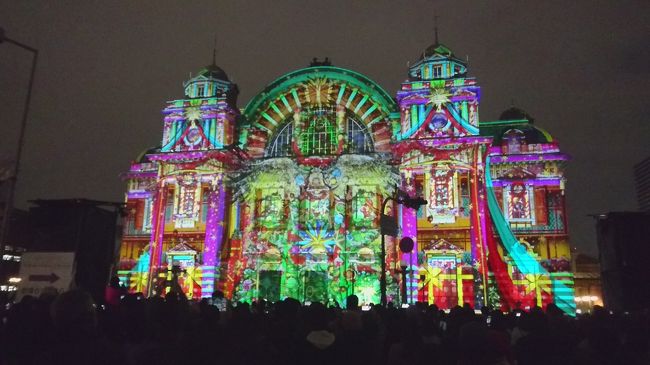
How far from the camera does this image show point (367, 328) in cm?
704

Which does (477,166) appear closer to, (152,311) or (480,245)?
(480,245)

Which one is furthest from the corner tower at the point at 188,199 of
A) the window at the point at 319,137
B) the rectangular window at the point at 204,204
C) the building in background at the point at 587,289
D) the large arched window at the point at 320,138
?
the building in background at the point at 587,289

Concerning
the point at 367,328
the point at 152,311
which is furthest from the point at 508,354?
the point at 152,311

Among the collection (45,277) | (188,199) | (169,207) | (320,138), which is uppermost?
(320,138)

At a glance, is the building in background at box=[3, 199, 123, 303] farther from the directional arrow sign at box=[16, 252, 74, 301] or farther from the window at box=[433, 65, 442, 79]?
the window at box=[433, 65, 442, 79]

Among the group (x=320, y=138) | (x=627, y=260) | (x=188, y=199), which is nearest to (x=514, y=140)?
(x=320, y=138)

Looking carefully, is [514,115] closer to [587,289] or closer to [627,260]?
[587,289]

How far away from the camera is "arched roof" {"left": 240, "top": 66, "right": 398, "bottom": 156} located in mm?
40438

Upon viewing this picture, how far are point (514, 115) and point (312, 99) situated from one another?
1704cm

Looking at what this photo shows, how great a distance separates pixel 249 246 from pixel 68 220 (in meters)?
22.5

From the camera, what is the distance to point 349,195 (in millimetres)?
39156

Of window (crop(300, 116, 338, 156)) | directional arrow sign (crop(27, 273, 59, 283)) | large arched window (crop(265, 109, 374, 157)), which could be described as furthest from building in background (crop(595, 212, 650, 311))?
window (crop(300, 116, 338, 156))

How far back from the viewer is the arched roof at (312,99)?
40438mm

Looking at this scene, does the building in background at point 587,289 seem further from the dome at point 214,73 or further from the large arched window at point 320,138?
the dome at point 214,73
